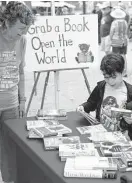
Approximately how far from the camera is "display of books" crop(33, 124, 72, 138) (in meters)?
2.31

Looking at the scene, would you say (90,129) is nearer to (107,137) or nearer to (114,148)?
(107,137)

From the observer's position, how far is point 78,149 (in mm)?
2025

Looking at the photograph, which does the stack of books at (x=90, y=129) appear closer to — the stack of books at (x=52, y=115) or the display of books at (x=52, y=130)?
the display of books at (x=52, y=130)

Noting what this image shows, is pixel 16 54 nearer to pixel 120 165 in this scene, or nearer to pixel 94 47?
pixel 120 165

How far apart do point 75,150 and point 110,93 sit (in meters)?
0.88

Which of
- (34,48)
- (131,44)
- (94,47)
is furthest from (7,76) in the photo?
(131,44)

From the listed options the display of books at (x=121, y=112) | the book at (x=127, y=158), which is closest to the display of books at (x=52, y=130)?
the display of books at (x=121, y=112)

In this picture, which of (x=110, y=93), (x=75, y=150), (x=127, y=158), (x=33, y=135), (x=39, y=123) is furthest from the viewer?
(x=110, y=93)

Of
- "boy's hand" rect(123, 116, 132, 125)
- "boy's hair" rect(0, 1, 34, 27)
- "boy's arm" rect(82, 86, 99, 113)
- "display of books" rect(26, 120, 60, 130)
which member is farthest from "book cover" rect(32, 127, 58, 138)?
"boy's hair" rect(0, 1, 34, 27)

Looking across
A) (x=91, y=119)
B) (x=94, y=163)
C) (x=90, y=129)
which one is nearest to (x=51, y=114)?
(x=91, y=119)

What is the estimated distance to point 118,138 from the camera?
2201mm

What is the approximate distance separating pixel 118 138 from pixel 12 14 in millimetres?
1141

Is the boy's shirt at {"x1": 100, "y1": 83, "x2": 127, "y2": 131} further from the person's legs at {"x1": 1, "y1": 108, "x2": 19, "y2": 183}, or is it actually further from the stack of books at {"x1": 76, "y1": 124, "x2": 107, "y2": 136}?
the person's legs at {"x1": 1, "y1": 108, "x2": 19, "y2": 183}

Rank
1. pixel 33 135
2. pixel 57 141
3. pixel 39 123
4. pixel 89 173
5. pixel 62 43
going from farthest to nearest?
pixel 62 43
pixel 39 123
pixel 33 135
pixel 57 141
pixel 89 173
